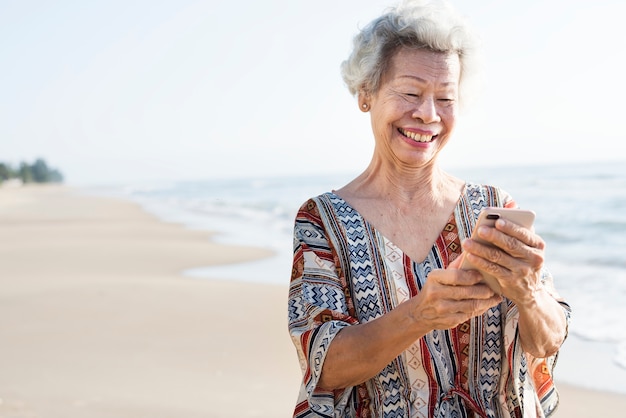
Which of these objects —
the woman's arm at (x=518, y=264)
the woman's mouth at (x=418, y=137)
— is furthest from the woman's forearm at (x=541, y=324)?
the woman's mouth at (x=418, y=137)

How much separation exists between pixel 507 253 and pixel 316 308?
0.60m

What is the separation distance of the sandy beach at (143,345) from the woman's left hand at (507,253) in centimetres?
331

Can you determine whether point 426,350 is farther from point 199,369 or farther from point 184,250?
point 184,250

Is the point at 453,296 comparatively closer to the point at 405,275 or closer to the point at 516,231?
the point at 516,231

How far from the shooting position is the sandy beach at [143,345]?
481cm

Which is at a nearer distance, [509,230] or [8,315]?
[509,230]

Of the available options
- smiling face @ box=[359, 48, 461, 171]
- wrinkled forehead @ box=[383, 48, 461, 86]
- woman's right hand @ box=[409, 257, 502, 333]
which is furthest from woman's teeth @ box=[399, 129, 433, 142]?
woman's right hand @ box=[409, 257, 502, 333]

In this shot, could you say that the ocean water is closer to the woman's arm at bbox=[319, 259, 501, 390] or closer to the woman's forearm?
the woman's forearm

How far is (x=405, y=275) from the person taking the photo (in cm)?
216

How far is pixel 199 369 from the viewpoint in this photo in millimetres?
5578

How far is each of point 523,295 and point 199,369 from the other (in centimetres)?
415

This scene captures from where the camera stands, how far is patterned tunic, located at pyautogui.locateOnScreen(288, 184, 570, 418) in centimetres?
208

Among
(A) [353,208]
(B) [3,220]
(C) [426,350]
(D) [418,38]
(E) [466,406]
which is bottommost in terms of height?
(B) [3,220]

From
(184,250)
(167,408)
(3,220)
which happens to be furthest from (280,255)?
(3,220)
